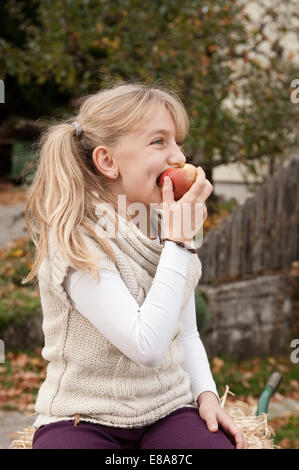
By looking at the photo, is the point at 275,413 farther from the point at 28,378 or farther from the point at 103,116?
the point at 103,116

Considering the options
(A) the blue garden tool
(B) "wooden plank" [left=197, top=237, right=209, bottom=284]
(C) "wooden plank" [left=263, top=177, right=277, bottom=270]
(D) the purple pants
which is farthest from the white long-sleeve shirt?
(C) "wooden plank" [left=263, top=177, right=277, bottom=270]

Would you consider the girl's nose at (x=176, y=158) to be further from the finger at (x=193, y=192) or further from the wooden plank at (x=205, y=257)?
the wooden plank at (x=205, y=257)

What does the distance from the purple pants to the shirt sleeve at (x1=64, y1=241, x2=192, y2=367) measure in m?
0.25

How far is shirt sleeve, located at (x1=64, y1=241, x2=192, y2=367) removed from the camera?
5.96 ft

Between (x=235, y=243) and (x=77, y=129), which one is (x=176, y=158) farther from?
(x=235, y=243)

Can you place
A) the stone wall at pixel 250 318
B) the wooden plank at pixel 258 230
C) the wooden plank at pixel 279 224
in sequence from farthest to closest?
the wooden plank at pixel 279 224 < the wooden plank at pixel 258 230 < the stone wall at pixel 250 318

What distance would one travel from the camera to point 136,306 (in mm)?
1873

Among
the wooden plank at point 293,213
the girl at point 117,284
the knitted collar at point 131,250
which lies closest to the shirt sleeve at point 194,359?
the girl at point 117,284

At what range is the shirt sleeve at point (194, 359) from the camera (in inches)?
87.9

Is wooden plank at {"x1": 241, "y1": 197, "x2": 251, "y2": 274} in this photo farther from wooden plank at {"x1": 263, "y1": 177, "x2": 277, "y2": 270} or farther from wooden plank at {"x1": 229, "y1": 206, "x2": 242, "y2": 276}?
wooden plank at {"x1": 263, "y1": 177, "x2": 277, "y2": 270}

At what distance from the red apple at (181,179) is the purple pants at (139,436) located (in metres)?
0.70

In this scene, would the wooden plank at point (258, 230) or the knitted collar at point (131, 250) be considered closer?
the knitted collar at point (131, 250)

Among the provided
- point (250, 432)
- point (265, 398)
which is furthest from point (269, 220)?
point (250, 432)

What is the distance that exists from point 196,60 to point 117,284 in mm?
4367
